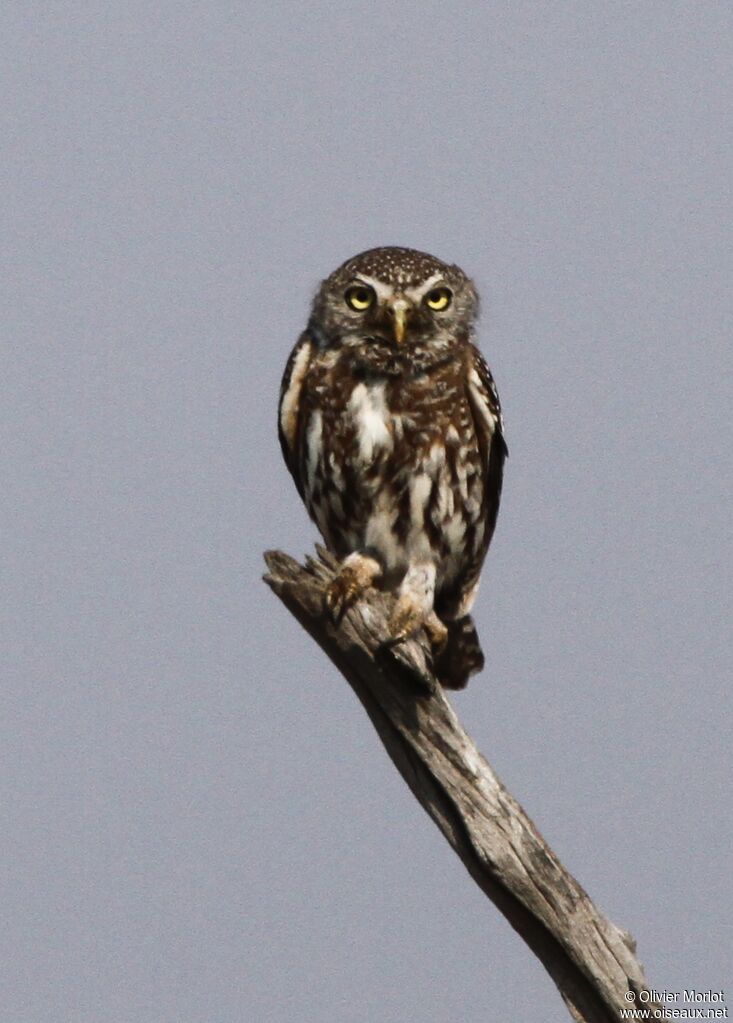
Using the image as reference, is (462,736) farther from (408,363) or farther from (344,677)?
(408,363)

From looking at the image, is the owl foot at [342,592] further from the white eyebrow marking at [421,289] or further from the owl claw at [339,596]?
the white eyebrow marking at [421,289]

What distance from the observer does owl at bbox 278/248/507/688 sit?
6668 millimetres

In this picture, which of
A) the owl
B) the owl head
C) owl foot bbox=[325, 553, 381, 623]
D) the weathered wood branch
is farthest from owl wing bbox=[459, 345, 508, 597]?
the weathered wood branch

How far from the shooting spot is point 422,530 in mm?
6734

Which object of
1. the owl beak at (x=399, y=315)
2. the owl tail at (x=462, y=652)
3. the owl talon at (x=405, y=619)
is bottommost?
the owl talon at (x=405, y=619)

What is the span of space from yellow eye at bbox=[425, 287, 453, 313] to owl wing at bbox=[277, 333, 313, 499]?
559 mm

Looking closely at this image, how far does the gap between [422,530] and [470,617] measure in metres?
0.82

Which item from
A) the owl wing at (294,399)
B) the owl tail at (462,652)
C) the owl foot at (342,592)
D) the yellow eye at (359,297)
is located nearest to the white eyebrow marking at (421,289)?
the yellow eye at (359,297)

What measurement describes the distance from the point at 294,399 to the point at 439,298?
76cm

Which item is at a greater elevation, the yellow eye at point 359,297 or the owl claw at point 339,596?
the yellow eye at point 359,297

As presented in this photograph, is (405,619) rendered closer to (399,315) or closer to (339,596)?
(339,596)

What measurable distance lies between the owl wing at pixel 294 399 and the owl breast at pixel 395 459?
7 centimetres

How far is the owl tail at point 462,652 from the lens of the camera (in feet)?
24.2

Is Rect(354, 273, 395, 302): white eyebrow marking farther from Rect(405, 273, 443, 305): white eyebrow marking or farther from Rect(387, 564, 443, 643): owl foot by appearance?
Rect(387, 564, 443, 643): owl foot
